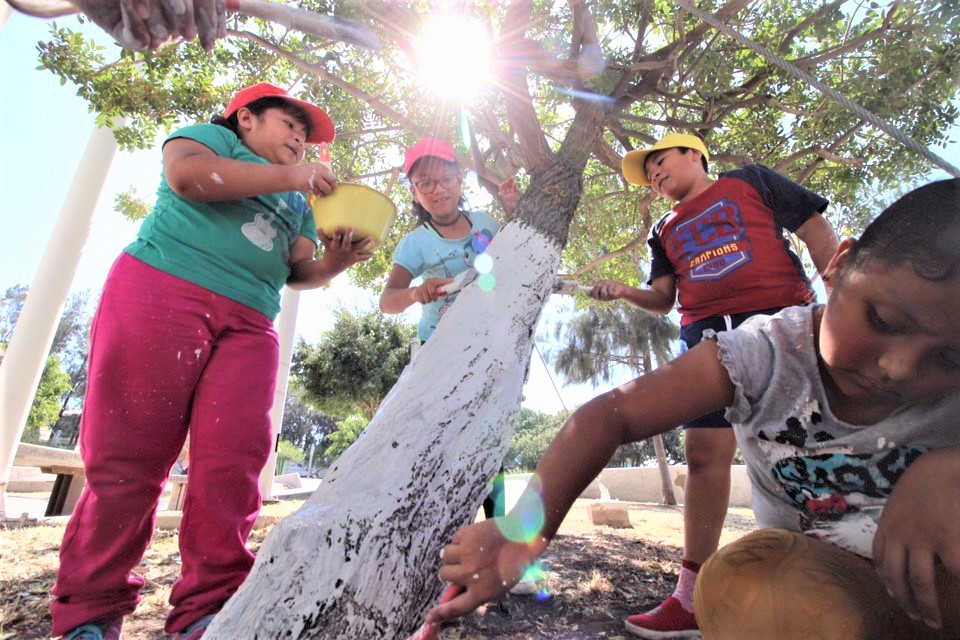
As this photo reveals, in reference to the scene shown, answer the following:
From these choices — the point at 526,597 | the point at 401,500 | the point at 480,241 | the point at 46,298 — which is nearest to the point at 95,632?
the point at 401,500

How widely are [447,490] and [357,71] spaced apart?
469cm

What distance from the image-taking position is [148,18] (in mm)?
1249

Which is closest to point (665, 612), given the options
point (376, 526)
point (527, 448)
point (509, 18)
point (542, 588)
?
point (542, 588)

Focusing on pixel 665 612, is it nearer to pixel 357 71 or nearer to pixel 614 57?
pixel 614 57

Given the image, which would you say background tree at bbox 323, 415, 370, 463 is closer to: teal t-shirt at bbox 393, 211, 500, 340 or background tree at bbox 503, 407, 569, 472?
background tree at bbox 503, 407, 569, 472

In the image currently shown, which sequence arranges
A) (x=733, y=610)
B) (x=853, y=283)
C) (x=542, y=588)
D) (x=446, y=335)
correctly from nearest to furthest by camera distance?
(x=853, y=283)
(x=733, y=610)
(x=446, y=335)
(x=542, y=588)

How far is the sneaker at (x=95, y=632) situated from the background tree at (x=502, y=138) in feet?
2.73

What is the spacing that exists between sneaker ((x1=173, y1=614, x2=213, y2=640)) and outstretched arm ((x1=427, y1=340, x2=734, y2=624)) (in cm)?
81

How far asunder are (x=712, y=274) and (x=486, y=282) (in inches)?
34.6

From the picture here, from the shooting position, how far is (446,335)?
153 cm

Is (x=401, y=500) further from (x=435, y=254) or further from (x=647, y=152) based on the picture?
(x=647, y=152)

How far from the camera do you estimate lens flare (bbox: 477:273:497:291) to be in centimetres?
174

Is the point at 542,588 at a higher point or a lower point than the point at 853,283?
lower

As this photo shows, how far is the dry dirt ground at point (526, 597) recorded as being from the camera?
189cm
